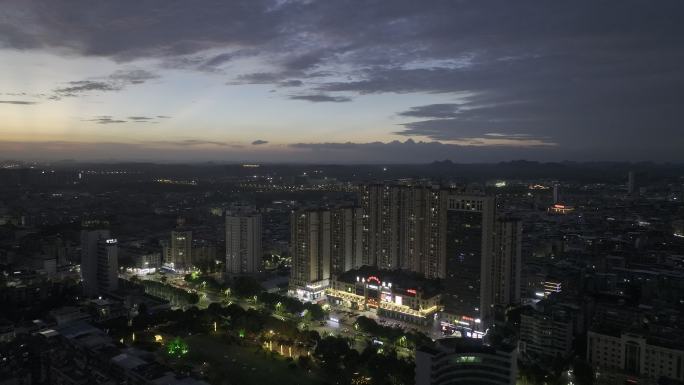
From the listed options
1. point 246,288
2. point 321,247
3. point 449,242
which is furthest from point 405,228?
point 246,288

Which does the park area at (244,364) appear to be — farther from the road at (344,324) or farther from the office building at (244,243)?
the office building at (244,243)

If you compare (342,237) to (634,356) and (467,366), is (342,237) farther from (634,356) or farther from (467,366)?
(467,366)

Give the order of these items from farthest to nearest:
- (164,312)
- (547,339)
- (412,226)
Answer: (412,226) < (164,312) < (547,339)

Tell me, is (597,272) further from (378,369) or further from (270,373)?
(270,373)

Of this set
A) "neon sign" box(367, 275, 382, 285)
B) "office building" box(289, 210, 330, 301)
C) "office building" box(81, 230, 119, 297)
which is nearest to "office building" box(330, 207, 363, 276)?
"office building" box(289, 210, 330, 301)

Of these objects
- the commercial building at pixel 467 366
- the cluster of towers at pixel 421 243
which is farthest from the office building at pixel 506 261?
the commercial building at pixel 467 366

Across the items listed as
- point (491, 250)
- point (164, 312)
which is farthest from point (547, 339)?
point (164, 312)
